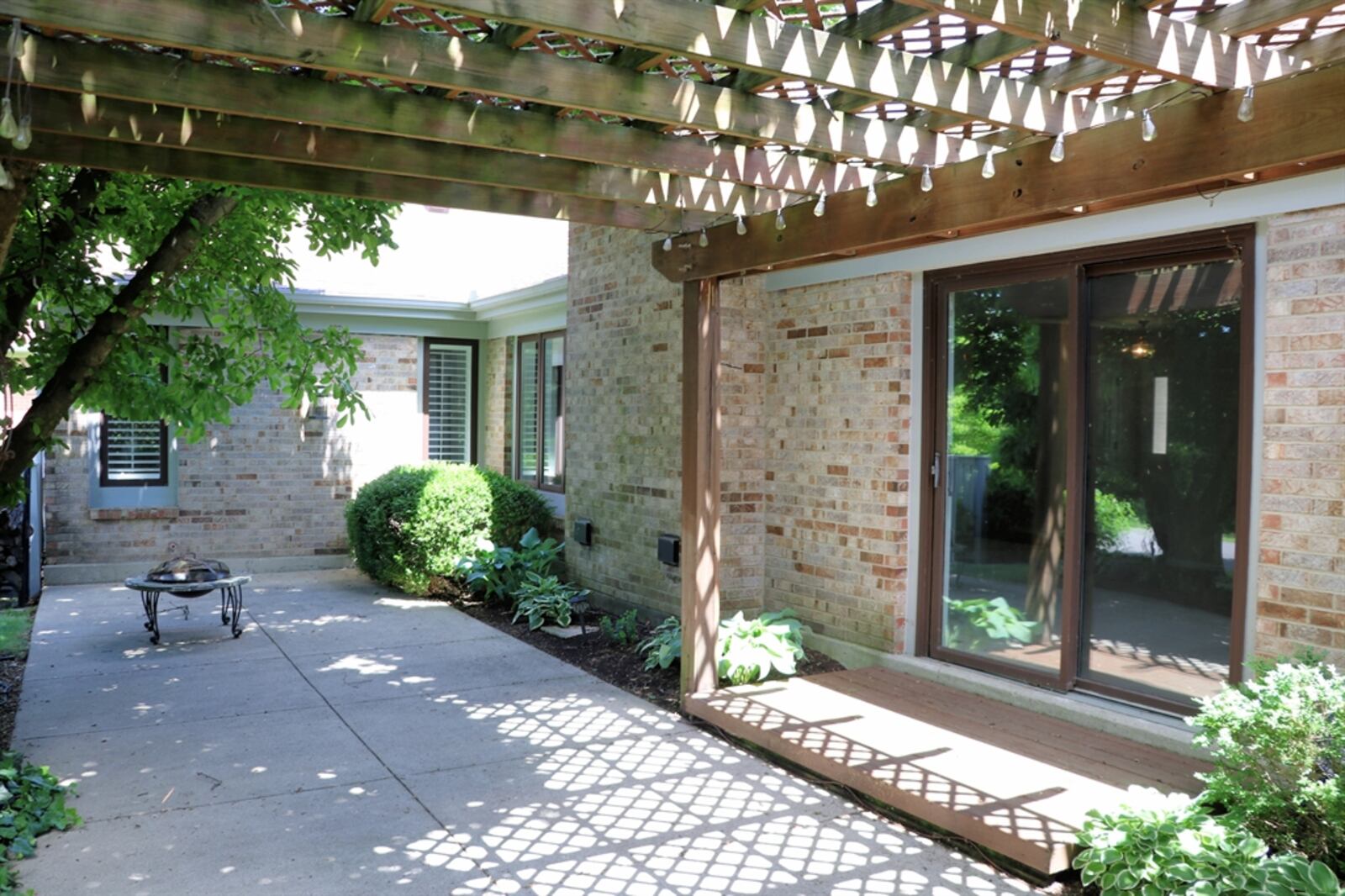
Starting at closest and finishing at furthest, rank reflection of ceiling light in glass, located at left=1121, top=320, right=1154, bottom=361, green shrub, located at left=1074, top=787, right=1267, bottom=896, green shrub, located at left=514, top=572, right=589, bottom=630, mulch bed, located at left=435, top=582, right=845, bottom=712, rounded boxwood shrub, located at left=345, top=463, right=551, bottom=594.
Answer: green shrub, located at left=1074, top=787, right=1267, bottom=896
reflection of ceiling light in glass, located at left=1121, top=320, right=1154, bottom=361
mulch bed, located at left=435, top=582, right=845, bottom=712
green shrub, located at left=514, top=572, right=589, bottom=630
rounded boxwood shrub, located at left=345, top=463, right=551, bottom=594

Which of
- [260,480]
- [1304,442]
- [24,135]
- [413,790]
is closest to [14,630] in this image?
[260,480]

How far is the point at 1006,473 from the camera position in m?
5.55

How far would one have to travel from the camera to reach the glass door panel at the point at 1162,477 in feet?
15.0

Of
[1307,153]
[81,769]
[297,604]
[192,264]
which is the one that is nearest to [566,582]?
[297,604]

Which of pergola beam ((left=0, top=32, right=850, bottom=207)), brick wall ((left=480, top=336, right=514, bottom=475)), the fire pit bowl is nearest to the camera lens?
pergola beam ((left=0, top=32, right=850, bottom=207))

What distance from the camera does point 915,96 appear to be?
127 inches

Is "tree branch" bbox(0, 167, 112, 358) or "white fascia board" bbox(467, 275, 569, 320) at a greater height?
"white fascia board" bbox(467, 275, 569, 320)

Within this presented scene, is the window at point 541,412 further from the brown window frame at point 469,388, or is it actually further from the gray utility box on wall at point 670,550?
the gray utility box on wall at point 670,550

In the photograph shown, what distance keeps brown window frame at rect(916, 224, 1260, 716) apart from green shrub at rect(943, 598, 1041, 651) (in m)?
0.08

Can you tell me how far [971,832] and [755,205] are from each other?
300 cm

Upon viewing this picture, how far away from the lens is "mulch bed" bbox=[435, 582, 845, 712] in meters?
6.23

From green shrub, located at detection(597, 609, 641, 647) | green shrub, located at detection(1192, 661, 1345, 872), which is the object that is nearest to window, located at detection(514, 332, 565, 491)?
green shrub, located at detection(597, 609, 641, 647)

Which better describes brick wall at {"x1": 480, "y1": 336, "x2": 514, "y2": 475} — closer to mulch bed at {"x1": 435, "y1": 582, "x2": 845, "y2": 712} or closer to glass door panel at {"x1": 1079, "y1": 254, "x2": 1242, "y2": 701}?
mulch bed at {"x1": 435, "y1": 582, "x2": 845, "y2": 712}

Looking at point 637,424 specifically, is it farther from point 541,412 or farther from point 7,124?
point 7,124
